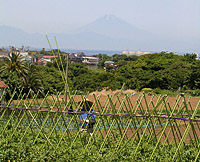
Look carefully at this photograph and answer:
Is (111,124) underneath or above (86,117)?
underneath

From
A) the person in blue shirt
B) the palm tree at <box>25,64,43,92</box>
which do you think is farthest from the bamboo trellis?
the palm tree at <box>25,64,43,92</box>

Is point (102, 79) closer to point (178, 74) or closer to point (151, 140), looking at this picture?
point (178, 74)

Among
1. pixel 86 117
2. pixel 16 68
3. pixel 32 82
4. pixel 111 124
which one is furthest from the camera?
pixel 32 82

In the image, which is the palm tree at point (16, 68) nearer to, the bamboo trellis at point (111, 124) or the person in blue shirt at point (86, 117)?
the bamboo trellis at point (111, 124)

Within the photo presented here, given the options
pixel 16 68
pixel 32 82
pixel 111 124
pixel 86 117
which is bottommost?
pixel 32 82

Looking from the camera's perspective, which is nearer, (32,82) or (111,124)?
(111,124)

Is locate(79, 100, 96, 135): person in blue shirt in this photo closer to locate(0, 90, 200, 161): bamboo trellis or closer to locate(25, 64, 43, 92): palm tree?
locate(0, 90, 200, 161): bamboo trellis

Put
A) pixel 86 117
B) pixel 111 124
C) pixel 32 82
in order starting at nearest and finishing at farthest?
pixel 86 117
pixel 111 124
pixel 32 82

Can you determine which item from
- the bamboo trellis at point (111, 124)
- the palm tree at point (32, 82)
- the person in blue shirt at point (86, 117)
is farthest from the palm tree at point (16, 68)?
the person in blue shirt at point (86, 117)

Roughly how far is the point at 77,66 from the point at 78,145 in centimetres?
4077

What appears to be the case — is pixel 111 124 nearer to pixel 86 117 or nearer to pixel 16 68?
pixel 86 117

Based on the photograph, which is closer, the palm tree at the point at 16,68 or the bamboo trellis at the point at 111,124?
the bamboo trellis at the point at 111,124

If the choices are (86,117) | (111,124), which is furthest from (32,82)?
(86,117)

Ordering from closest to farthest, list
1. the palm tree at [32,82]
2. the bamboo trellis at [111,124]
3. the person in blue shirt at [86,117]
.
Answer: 1. the bamboo trellis at [111,124]
2. the person in blue shirt at [86,117]
3. the palm tree at [32,82]
